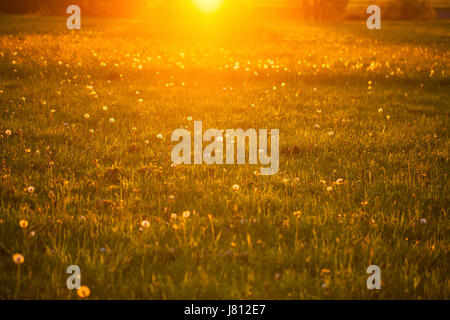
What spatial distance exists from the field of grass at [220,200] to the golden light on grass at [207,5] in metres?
37.6

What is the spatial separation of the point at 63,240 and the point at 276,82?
8945mm

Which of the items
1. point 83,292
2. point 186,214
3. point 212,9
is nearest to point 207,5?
point 212,9

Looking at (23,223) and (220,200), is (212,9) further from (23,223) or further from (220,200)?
(23,223)

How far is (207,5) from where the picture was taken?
146ft

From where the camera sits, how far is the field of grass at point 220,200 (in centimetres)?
304

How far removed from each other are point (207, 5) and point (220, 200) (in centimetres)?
4408

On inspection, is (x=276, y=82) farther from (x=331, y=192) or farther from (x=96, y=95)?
(x=331, y=192)

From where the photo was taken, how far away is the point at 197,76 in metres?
11.7

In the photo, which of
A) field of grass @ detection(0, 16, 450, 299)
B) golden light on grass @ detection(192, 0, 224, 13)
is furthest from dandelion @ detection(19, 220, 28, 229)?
golden light on grass @ detection(192, 0, 224, 13)

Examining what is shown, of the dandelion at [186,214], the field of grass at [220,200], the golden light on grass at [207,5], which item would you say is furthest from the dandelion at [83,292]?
the golden light on grass at [207,5]

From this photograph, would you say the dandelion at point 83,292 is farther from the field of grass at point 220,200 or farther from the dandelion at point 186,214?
the dandelion at point 186,214

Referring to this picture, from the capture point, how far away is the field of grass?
3045mm

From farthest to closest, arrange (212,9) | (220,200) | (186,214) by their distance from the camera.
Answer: (212,9) < (220,200) < (186,214)
